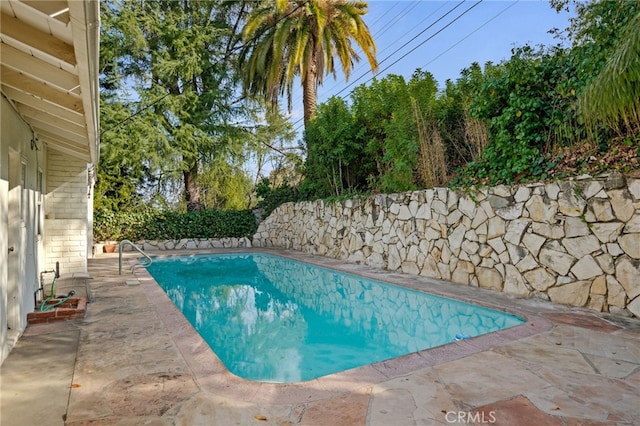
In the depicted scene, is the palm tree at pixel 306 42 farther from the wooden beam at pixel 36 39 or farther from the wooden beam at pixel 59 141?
the wooden beam at pixel 36 39

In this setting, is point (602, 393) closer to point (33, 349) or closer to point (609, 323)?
point (609, 323)

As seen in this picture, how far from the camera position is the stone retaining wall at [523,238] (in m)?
4.77

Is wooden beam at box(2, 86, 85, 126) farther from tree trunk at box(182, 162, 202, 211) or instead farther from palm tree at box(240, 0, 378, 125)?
tree trunk at box(182, 162, 202, 211)

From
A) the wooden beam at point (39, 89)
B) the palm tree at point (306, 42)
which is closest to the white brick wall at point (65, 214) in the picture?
the wooden beam at point (39, 89)

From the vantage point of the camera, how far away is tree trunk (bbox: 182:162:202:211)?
1709 centimetres

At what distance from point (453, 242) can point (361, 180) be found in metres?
5.04

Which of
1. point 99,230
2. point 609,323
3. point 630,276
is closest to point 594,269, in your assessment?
point 630,276

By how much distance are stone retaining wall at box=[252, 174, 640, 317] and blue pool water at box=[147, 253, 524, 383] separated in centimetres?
110

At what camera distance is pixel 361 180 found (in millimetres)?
11914

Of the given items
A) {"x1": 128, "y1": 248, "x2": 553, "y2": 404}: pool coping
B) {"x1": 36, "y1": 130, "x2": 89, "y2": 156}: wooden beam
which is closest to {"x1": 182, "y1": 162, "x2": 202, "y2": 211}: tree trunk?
{"x1": 36, "y1": 130, "x2": 89, "y2": 156}: wooden beam

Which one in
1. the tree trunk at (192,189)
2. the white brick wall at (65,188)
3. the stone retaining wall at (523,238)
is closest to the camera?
the stone retaining wall at (523,238)

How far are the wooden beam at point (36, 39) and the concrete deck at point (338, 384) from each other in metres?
2.42

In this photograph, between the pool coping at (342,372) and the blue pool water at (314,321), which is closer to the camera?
the pool coping at (342,372)

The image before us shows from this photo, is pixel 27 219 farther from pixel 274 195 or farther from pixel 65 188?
pixel 274 195
